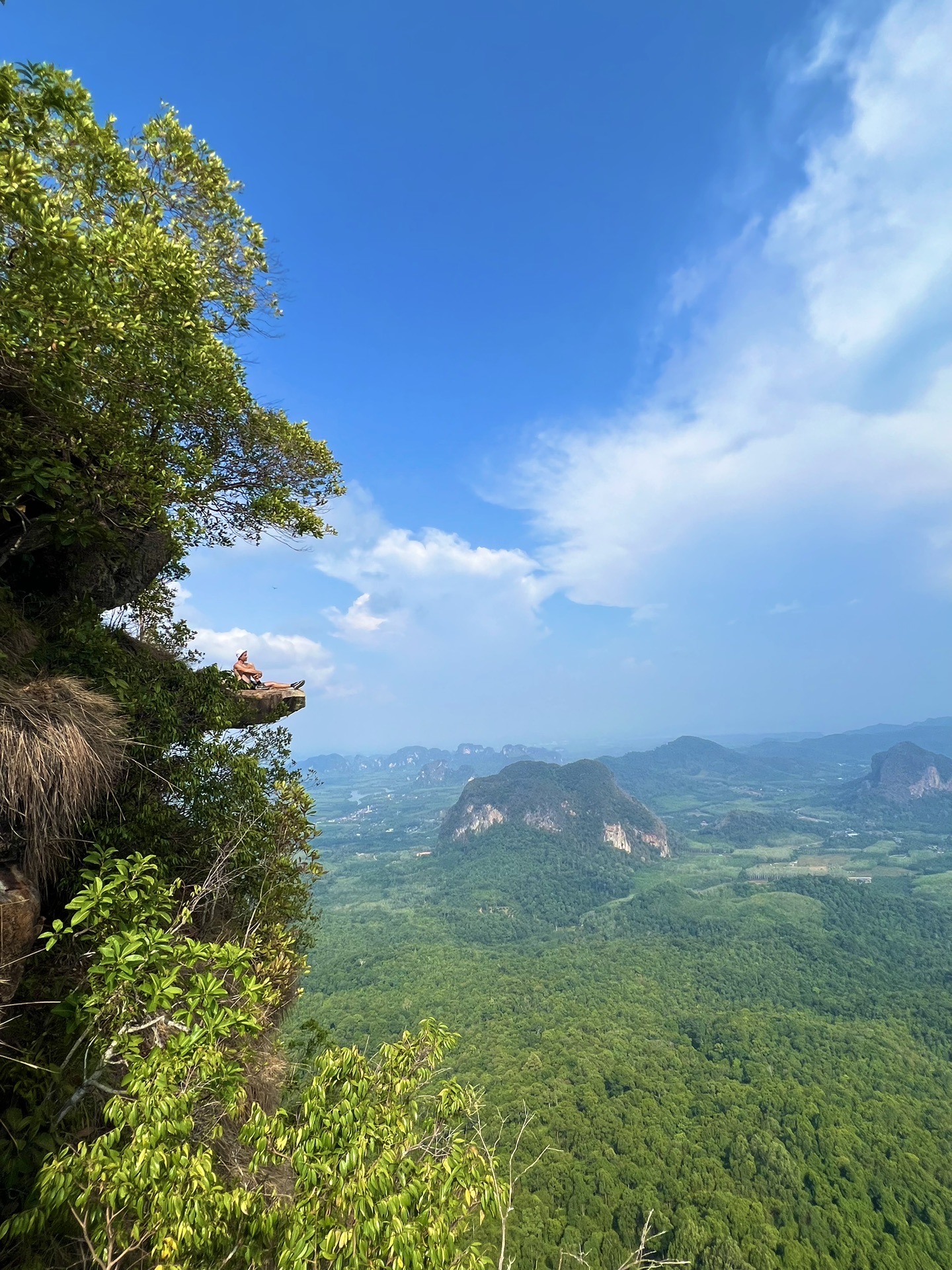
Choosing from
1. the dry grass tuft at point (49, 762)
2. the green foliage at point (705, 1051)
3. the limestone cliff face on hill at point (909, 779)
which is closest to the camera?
the dry grass tuft at point (49, 762)

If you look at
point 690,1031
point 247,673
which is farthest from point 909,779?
point 247,673

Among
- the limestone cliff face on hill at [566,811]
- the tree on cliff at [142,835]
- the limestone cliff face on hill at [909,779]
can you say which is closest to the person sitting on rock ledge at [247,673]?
the tree on cliff at [142,835]

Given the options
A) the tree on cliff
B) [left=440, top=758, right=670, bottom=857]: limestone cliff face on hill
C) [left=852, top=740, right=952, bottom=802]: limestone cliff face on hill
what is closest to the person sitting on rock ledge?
the tree on cliff

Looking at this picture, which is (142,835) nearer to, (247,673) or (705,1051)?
(247,673)

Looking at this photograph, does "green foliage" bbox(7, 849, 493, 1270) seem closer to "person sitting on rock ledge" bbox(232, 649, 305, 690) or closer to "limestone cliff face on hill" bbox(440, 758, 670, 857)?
"person sitting on rock ledge" bbox(232, 649, 305, 690)

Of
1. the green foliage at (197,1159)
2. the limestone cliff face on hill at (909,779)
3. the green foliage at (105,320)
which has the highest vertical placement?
the green foliage at (105,320)

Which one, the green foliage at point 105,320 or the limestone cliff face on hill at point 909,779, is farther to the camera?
the limestone cliff face on hill at point 909,779

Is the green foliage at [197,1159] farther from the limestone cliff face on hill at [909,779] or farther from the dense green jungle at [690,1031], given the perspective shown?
the limestone cliff face on hill at [909,779]
